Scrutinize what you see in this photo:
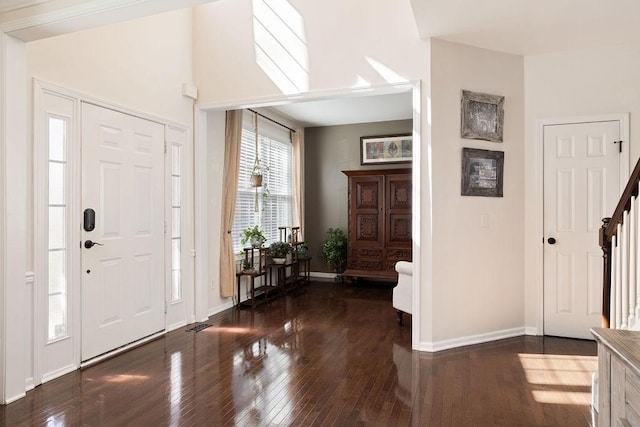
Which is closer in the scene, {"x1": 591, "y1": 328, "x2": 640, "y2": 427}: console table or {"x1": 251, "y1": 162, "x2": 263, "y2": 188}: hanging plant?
{"x1": 591, "y1": 328, "x2": 640, "y2": 427}: console table

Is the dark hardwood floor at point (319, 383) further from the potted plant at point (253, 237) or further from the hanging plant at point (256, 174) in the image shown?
the hanging plant at point (256, 174)

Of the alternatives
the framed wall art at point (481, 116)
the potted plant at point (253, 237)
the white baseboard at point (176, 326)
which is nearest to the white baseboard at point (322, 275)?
the potted plant at point (253, 237)

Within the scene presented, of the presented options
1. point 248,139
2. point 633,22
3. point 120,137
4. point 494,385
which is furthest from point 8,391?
point 633,22

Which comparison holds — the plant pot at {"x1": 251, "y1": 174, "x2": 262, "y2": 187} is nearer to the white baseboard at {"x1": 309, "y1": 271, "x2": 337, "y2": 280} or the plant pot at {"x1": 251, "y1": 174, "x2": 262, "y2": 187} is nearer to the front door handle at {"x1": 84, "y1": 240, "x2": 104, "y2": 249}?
the white baseboard at {"x1": 309, "y1": 271, "x2": 337, "y2": 280}

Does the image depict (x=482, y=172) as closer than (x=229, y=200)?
Yes

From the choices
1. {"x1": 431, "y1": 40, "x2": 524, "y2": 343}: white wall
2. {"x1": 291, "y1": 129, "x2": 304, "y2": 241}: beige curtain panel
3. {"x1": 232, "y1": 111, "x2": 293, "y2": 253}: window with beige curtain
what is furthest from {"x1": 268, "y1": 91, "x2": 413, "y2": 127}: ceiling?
{"x1": 431, "y1": 40, "x2": 524, "y2": 343}: white wall

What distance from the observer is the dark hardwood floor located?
2.43 metres

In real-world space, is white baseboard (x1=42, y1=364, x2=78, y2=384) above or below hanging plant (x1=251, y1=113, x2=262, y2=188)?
below

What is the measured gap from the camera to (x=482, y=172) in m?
3.84

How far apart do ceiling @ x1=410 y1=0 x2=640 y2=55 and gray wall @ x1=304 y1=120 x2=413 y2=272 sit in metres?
3.54

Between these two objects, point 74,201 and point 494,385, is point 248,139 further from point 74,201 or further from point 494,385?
point 494,385


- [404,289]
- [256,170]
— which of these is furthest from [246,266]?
[404,289]

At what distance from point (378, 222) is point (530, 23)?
3.69 m

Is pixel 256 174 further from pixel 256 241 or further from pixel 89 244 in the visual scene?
pixel 89 244
